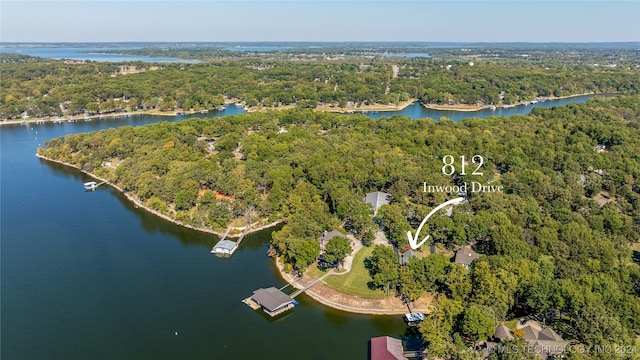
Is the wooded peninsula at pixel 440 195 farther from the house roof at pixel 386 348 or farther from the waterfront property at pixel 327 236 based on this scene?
the house roof at pixel 386 348

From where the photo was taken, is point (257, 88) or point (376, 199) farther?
point (257, 88)

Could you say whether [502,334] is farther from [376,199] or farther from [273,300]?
[376,199]

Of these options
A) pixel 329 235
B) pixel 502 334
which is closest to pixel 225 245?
pixel 329 235

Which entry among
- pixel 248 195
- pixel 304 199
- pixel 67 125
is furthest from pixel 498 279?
pixel 67 125

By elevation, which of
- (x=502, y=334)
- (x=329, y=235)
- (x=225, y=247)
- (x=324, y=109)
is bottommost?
(x=225, y=247)

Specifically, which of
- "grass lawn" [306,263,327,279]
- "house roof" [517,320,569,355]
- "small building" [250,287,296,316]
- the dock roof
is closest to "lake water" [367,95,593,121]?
the dock roof

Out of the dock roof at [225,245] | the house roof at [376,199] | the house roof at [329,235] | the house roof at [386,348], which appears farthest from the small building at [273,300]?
the house roof at [376,199]
